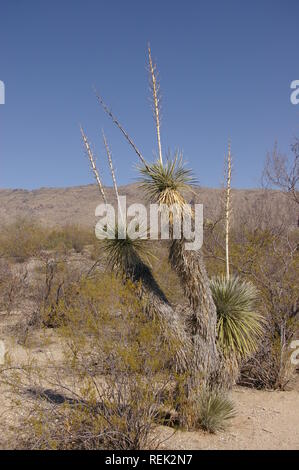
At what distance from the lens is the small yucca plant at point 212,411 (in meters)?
6.52

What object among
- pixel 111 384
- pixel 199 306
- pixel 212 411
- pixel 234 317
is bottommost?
pixel 212 411

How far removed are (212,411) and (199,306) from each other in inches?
60.9

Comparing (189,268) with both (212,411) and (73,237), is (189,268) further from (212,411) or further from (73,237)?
(73,237)

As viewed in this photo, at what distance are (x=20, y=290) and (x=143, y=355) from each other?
9.69 m

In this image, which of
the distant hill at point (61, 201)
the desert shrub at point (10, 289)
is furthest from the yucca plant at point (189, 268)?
the distant hill at point (61, 201)

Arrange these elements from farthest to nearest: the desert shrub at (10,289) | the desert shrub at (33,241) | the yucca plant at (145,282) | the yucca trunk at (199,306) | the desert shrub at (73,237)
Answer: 1. the desert shrub at (73,237)
2. the desert shrub at (33,241)
3. the desert shrub at (10,289)
4. the yucca trunk at (199,306)
5. the yucca plant at (145,282)

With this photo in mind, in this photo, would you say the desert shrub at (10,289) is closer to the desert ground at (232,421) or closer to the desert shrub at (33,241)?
the desert ground at (232,421)

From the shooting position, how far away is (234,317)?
752 centimetres

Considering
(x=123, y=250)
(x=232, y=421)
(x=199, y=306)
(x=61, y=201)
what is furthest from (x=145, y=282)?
(x=61, y=201)

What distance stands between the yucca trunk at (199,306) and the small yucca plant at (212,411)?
27 centimetres

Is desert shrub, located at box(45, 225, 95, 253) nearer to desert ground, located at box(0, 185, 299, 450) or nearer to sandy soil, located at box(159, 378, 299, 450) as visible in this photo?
desert ground, located at box(0, 185, 299, 450)

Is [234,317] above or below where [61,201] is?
below

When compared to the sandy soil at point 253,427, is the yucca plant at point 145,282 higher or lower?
higher
